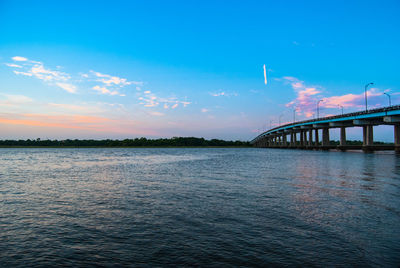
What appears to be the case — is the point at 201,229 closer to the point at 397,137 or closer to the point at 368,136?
the point at 397,137

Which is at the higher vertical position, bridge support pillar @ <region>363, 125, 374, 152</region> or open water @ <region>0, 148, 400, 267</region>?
bridge support pillar @ <region>363, 125, 374, 152</region>

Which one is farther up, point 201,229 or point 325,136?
point 325,136

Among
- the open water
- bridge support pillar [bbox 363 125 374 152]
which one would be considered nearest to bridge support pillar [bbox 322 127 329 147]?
bridge support pillar [bbox 363 125 374 152]

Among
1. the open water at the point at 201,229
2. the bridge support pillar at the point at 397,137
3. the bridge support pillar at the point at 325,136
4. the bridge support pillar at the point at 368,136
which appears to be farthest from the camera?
the bridge support pillar at the point at 325,136

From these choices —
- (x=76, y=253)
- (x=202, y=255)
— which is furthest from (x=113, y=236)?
(x=202, y=255)

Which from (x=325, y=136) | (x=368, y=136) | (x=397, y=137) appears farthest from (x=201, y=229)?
(x=325, y=136)

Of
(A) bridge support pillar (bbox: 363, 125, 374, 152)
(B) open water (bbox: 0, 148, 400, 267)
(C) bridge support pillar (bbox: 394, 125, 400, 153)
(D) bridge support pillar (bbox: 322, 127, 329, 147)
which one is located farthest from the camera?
(D) bridge support pillar (bbox: 322, 127, 329, 147)

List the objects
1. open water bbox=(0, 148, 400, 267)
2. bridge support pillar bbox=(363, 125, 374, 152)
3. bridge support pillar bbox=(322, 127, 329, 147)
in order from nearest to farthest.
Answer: open water bbox=(0, 148, 400, 267) < bridge support pillar bbox=(363, 125, 374, 152) < bridge support pillar bbox=(322, 127, 329, 147)

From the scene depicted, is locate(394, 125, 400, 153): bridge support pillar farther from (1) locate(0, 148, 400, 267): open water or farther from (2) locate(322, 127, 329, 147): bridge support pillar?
(1) locate(0, 148, 400, 267): open water

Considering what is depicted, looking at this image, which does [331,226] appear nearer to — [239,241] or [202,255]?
[239,241]

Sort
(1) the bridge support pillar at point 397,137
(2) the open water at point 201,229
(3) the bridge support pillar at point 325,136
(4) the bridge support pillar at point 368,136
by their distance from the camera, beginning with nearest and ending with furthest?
(2) the open water at point 201,229 → (1) the bridge support pillar at point 397,137 → (4) the bridge support pillar at point 368,136 → (3) the bridge support pillar at point 325,136

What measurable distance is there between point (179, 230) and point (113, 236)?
7.05 ft

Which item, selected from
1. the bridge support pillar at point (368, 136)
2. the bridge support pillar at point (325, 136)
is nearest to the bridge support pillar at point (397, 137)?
the bridge support pillar at point (368, 136)

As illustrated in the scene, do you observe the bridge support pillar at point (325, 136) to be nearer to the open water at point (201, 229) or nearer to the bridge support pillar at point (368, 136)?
the bridge support pillar at point (368, 136)
